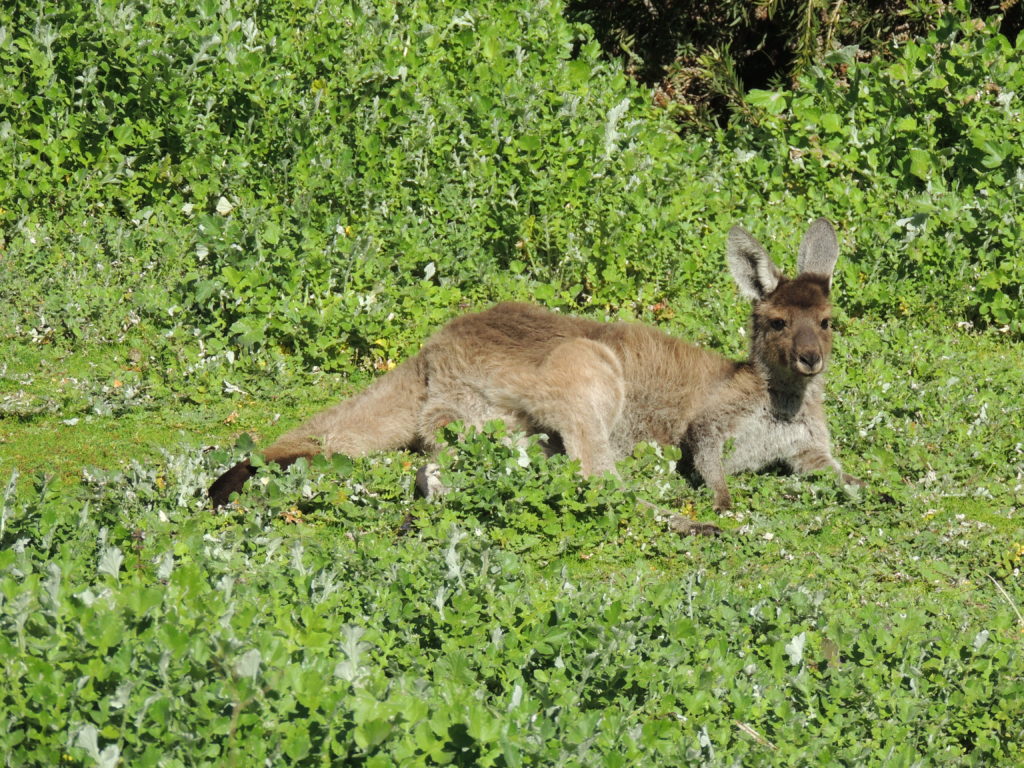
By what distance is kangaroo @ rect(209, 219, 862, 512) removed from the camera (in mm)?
8266

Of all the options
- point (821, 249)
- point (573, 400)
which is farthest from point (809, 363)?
point (573, 400)

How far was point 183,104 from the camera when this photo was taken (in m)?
11.0

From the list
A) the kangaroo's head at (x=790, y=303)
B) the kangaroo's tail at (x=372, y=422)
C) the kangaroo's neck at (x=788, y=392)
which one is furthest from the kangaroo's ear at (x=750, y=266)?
the kangaroo's tail at (x=372, y=422)

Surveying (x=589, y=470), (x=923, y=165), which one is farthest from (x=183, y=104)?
(x=923, y=165)

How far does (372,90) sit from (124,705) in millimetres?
8085

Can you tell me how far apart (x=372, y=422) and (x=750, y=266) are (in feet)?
9.41

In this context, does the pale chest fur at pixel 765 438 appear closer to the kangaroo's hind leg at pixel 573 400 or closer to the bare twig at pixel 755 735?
the kangaroo's hind leg at pixel 573 400

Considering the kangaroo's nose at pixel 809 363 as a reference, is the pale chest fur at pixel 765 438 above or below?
below

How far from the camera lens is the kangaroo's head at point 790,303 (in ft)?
28.5

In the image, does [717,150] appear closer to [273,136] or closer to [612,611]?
[273,136]

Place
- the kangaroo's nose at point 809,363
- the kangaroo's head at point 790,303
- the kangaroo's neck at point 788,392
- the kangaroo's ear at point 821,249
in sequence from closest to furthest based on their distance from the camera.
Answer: the kangaroo's nose at point 809,363
the kangaroo's head at point 790,303
the kangaroo's neck at point 788,392
the kangaroo's ear at point 821,249

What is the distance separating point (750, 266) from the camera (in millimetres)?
9242

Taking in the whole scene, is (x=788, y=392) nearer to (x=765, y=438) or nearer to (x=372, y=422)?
(x=765, y=438)

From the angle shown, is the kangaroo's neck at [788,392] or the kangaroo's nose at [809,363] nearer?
the kangaroo's nose at [809,363]
